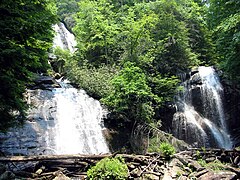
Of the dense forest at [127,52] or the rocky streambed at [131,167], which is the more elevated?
the dense forest at [127,52]

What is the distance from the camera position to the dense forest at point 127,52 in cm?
592

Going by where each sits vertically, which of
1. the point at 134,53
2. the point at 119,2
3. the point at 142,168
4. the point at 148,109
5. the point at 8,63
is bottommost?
the point at 142,168

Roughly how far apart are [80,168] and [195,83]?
Result: 36.6 ft

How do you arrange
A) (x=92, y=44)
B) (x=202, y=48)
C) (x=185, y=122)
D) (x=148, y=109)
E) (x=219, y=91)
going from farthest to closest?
(x=202, y=48) → (x=92, y=44) → (x=219, y=91) → (x=185, y=122) → (x=148, y=109)

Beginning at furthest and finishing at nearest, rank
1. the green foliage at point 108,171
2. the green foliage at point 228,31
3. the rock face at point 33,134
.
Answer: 1. the green foliage at point 228,31
2. the rock face at point 33,134
3. the green foliage at point 108,171

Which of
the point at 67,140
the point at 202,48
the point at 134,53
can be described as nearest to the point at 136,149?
the point at 67,140

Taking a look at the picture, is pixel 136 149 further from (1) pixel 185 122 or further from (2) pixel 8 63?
(2) pixel 8 63

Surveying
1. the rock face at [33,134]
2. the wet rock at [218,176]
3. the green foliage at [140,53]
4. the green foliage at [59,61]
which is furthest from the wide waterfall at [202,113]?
the green foliage at [59,61]

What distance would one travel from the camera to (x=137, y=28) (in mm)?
16094

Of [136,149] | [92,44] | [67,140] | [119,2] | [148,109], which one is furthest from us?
[119,2]

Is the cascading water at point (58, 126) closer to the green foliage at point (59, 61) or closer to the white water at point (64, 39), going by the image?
the green foliage at point (59, 61)

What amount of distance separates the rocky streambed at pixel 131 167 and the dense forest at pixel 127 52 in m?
1.52

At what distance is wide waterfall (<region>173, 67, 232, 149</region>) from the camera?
1409cm

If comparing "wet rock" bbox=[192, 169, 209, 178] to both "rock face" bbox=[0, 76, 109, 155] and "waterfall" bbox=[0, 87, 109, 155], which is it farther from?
"rock face" bbox=[0, 76, 109, 155]
